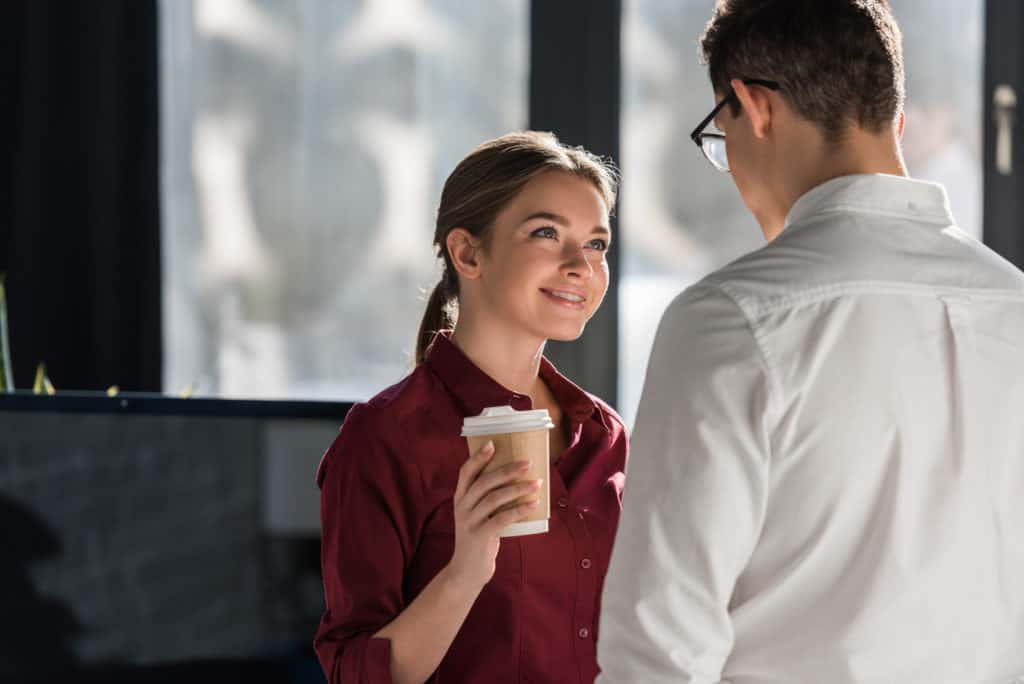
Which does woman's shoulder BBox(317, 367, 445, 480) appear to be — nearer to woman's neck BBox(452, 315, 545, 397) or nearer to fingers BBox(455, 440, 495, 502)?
woman's neck BBox(452, 315, 545, 397)

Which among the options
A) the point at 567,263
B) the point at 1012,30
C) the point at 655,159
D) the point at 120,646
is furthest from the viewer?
the point at 655,159

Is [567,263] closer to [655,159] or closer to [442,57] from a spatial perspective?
[655,159]

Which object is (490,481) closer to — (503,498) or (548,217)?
(503,498)

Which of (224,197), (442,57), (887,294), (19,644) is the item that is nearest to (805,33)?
(887,294)

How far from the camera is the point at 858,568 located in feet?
3.48

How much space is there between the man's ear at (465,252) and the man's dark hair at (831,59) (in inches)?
21.1

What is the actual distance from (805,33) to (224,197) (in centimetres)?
250

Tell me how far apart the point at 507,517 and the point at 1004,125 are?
2.16 metres

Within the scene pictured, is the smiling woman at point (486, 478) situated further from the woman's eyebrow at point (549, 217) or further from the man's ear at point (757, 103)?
the man's ear at point (757, 103)

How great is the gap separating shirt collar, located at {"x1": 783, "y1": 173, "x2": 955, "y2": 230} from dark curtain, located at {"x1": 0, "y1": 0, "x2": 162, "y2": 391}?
253cm

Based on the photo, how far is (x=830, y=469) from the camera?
1033mm

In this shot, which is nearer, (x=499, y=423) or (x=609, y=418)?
(x=499, y=423)

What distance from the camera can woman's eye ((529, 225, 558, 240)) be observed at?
1.54 meters

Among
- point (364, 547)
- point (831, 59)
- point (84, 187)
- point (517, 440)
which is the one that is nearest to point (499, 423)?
point (517, 440)
